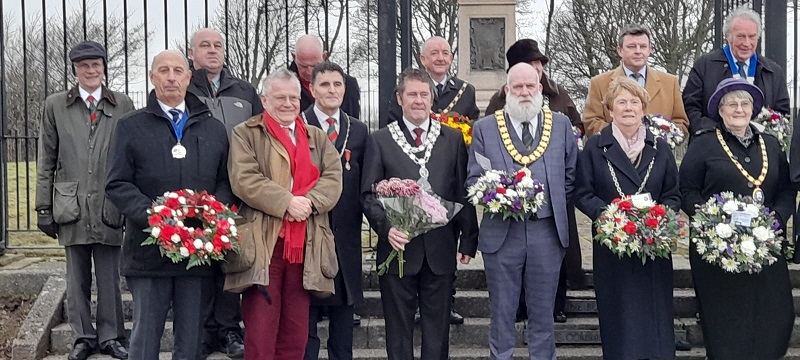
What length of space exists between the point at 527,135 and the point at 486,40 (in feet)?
22.0

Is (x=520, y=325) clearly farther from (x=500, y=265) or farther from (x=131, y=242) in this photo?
(x=131, y=242)

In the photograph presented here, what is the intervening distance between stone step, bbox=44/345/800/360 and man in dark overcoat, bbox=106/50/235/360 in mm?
1012

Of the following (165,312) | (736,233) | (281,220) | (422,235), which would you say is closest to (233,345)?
(165,312)

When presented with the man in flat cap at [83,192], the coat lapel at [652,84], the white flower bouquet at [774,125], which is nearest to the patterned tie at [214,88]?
the man in flat cap at [83,192]

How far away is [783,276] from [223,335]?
11.9 feet

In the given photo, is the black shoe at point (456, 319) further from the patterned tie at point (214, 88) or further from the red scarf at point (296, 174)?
the patterned tie at point (214, 88)

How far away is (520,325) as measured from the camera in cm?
591

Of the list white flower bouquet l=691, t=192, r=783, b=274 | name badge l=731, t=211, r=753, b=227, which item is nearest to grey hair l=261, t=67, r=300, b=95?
white flower bouquet l=691, t=192, r=783, b=274

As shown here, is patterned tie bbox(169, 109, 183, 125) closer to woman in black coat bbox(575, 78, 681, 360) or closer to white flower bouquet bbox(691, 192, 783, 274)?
woman in black coat bbox(575, 78, 681, 360)

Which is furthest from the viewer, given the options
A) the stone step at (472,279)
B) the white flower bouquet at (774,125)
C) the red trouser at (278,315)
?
the stone step at (472,279)

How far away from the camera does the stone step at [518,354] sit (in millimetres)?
5691

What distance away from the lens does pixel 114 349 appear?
5.54m

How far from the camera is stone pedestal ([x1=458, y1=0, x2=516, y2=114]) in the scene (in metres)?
11.3

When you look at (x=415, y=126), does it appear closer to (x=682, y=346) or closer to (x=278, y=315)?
(x=278, y=315)
